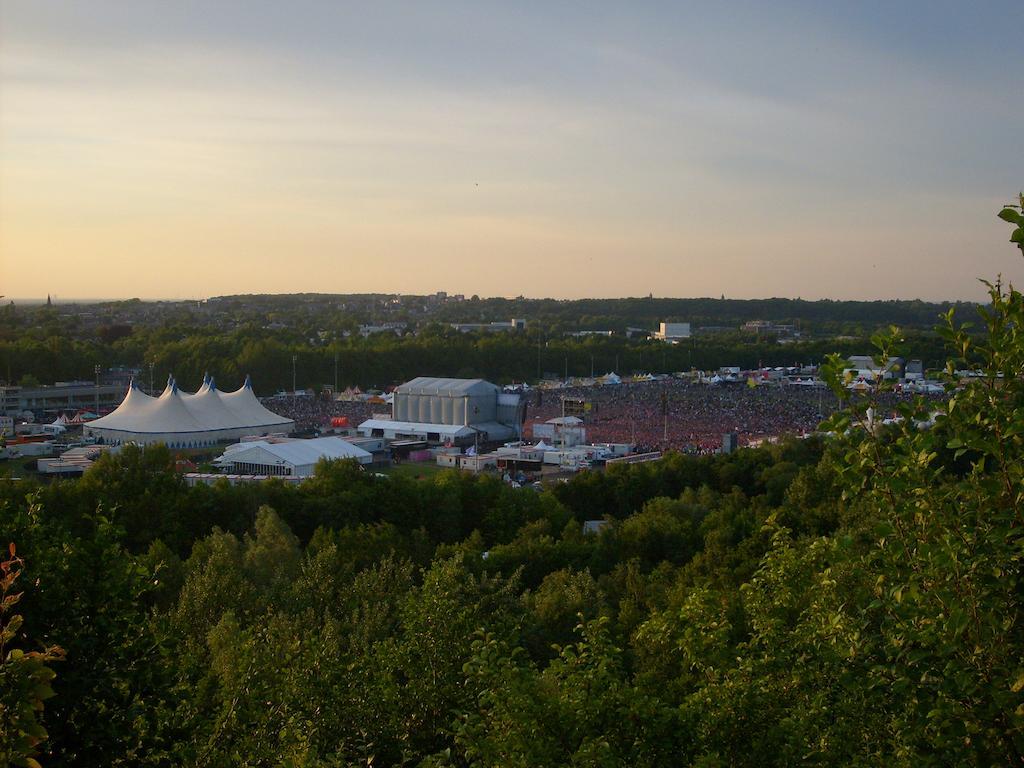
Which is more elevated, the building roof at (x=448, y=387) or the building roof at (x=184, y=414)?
the building roof at (x=448, y=387)

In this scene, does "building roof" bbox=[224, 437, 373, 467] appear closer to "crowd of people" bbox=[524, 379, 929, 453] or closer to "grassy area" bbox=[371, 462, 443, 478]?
"grassy area" bbox=[371, 462, 443, 478]

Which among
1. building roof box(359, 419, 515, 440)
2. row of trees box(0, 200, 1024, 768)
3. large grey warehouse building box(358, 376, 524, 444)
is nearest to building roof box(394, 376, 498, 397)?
large grey warehouse building box(358, 376, 524, 444)

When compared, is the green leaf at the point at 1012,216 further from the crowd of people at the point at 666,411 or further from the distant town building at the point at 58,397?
the distant town building at the point at 58,397

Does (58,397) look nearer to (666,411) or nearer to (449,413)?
(449,413)

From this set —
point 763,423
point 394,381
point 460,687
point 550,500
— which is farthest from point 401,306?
point 460,687

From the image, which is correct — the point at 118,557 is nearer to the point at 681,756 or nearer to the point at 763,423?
the point at 681,756

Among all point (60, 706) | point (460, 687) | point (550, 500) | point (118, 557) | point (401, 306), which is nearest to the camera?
point (60, 706)

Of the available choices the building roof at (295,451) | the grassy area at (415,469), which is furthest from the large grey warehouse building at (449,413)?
the building roof at (295,451)
